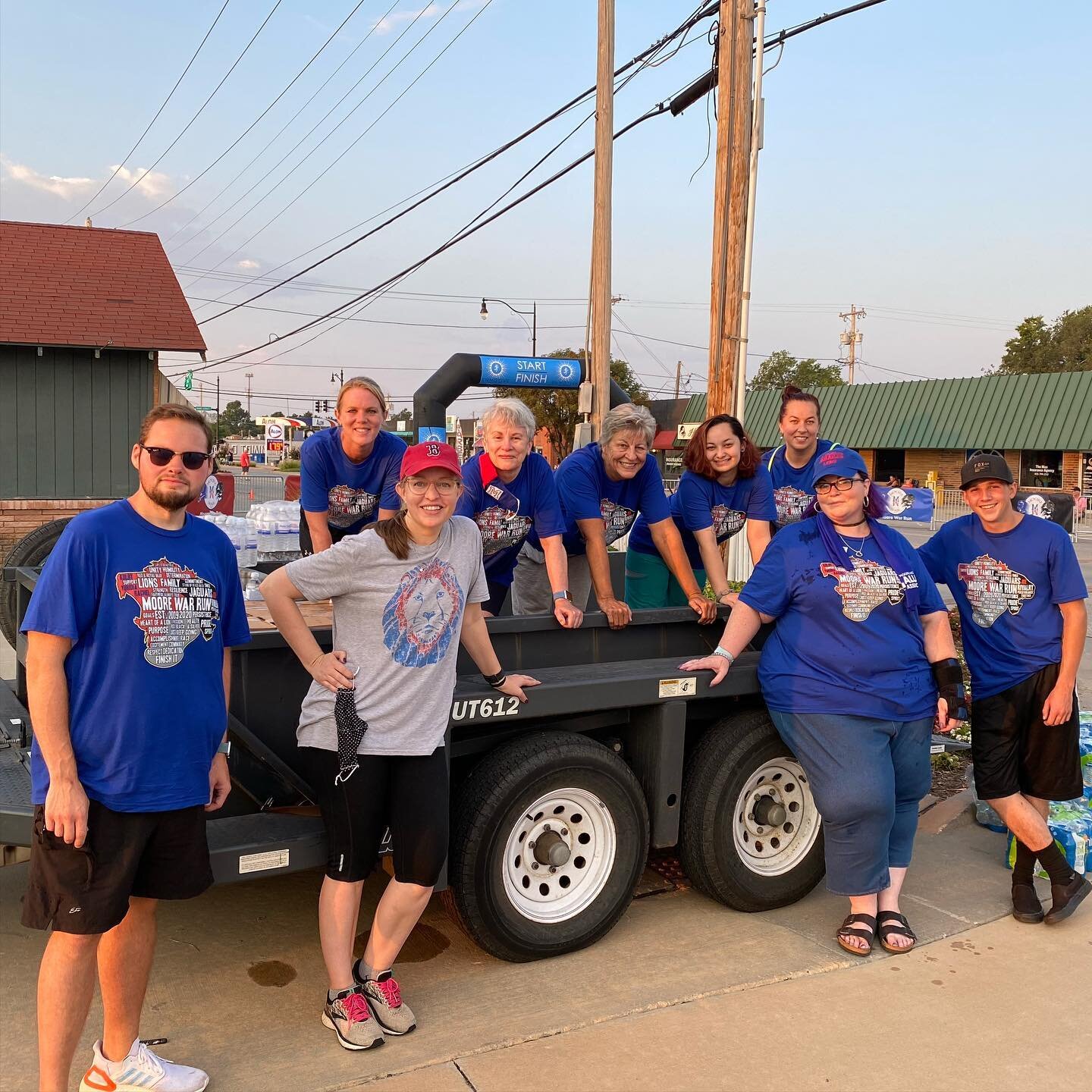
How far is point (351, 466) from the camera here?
4742 mm

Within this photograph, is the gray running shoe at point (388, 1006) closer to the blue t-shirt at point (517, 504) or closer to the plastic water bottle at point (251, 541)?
the blue t-shirt at point (517, 504)

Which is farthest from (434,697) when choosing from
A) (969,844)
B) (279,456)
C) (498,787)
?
(279,456)

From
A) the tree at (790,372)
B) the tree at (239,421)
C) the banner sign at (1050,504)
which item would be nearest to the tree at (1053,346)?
the tree at (790,372)

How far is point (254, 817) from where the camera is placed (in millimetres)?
3432

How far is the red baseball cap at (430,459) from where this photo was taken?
10.6 ft

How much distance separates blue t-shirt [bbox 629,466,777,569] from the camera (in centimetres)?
527

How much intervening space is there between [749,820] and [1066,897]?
133cm

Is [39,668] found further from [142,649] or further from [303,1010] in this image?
[303,1010]

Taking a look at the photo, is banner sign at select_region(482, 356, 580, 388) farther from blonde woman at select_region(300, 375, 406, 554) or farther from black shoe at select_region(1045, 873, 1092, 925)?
black shoe at select_region(1045, 873, 1092, 925)

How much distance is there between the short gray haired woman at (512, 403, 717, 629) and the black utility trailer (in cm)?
46

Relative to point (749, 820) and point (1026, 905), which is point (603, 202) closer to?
point (749, 820)

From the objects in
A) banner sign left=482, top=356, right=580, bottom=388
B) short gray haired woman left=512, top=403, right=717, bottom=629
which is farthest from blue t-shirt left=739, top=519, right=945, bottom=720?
banner sign left=482, top=356, right=580, bottom=388

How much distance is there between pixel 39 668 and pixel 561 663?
2615mm

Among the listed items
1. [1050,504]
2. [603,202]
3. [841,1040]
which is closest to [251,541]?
[841,1040]
